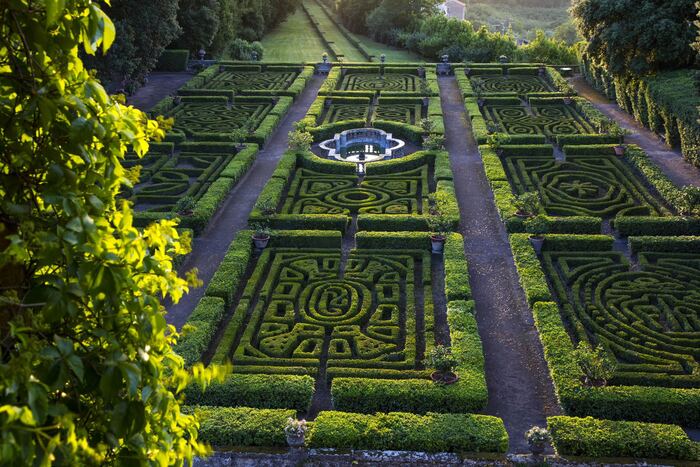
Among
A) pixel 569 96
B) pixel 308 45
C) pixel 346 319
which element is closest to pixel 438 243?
pixel 346 319

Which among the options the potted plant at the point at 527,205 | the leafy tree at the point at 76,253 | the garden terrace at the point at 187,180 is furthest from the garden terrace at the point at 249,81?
the leafy tree at the point at 76,253

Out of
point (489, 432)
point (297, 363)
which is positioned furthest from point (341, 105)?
point (489, 432)

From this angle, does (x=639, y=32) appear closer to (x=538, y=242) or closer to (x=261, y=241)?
(x=538, y=242)

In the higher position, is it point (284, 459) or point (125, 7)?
point (125, 7)

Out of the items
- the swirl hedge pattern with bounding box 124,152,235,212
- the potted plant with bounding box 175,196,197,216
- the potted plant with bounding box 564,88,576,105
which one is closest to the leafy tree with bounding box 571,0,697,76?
the potted plant with bounding box 564,88,576,105

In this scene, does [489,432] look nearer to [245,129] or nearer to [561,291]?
[561,291]

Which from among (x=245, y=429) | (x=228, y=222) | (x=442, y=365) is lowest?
(x=228, y=222)
